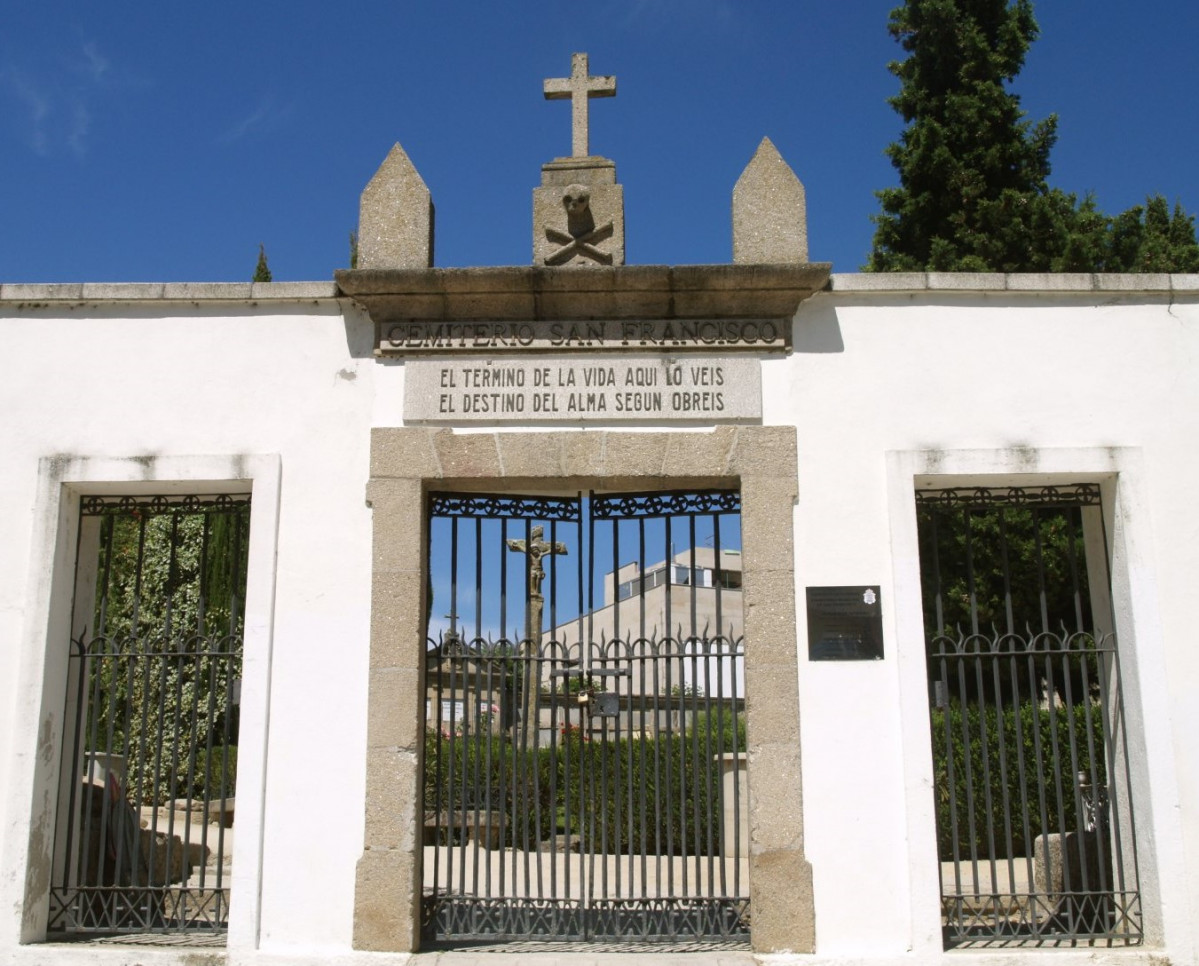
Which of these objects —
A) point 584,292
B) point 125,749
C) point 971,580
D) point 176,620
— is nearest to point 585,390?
point 584,292

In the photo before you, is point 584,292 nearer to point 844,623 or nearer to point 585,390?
point 585,390

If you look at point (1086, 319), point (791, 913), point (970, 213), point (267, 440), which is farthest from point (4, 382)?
point (970, 213)

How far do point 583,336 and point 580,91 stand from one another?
1638mm

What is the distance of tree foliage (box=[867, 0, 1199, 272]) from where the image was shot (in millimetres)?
15102

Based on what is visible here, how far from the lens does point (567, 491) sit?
6.74m

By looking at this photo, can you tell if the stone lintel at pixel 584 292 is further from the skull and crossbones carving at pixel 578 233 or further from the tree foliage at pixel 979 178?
the tree foliage at pixel 979 178

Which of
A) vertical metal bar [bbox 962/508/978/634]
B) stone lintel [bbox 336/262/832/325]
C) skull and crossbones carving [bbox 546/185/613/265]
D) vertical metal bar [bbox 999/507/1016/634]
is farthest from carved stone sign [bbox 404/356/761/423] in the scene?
vertical metal bar [bbox 999/507/1016/634]

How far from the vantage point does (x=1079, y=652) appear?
20.6ft

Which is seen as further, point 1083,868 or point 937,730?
point 937,730

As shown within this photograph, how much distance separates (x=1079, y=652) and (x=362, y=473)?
4.13 m

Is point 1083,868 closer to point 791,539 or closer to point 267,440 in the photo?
point 791,539

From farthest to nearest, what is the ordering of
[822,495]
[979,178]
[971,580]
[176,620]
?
1. [176,620]
2. [979,178]
3. [971,580]
4. [822,495]

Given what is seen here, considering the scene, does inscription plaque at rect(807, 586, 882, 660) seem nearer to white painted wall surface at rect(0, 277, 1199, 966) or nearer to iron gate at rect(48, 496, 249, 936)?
white painted wall surface at rect(0, 277, 1199, 966)

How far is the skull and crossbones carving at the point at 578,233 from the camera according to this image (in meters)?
6.70
